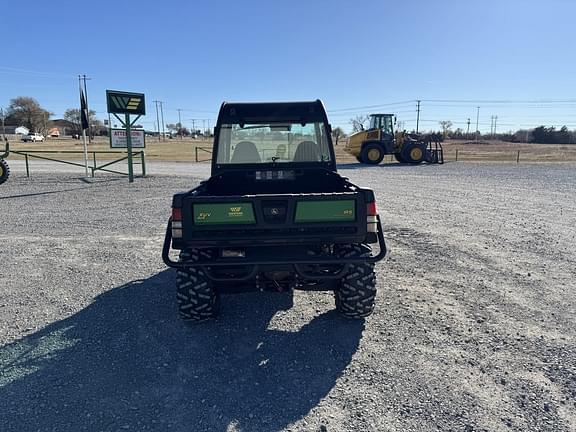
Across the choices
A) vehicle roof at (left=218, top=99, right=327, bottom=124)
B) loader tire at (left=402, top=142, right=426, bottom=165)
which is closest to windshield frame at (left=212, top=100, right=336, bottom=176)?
vehicle roof at (left=218, top=99, right=327, bottom=124)

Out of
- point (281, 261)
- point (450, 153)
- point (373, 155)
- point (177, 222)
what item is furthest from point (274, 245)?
point (450, 153)

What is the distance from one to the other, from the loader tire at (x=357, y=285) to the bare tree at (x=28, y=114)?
394 feet

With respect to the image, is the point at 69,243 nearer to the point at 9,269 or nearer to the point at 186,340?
the point at 9,269

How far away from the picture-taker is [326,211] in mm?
3158

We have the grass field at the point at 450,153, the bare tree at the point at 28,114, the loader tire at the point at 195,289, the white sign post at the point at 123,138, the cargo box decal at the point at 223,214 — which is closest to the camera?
the cargo box decal at the point at 223,214

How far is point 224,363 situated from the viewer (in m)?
3.07

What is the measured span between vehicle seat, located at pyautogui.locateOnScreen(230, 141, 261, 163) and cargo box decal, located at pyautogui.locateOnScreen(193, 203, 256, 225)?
74.8 inches

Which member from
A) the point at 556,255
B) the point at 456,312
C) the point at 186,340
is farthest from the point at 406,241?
the point at 186,340

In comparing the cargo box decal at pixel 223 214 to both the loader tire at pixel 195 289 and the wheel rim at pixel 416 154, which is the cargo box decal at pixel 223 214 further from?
the wheel rim at pixel 416 154

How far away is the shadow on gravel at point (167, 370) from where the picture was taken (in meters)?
2.48

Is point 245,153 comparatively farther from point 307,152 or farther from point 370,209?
point 370,209

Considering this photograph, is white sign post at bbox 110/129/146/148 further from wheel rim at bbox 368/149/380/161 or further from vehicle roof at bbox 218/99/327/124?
wheel rim at bbox 368/149/380/161

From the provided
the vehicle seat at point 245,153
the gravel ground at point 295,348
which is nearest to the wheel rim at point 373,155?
the gravel ground at point 295,348

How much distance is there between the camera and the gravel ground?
2.50m
